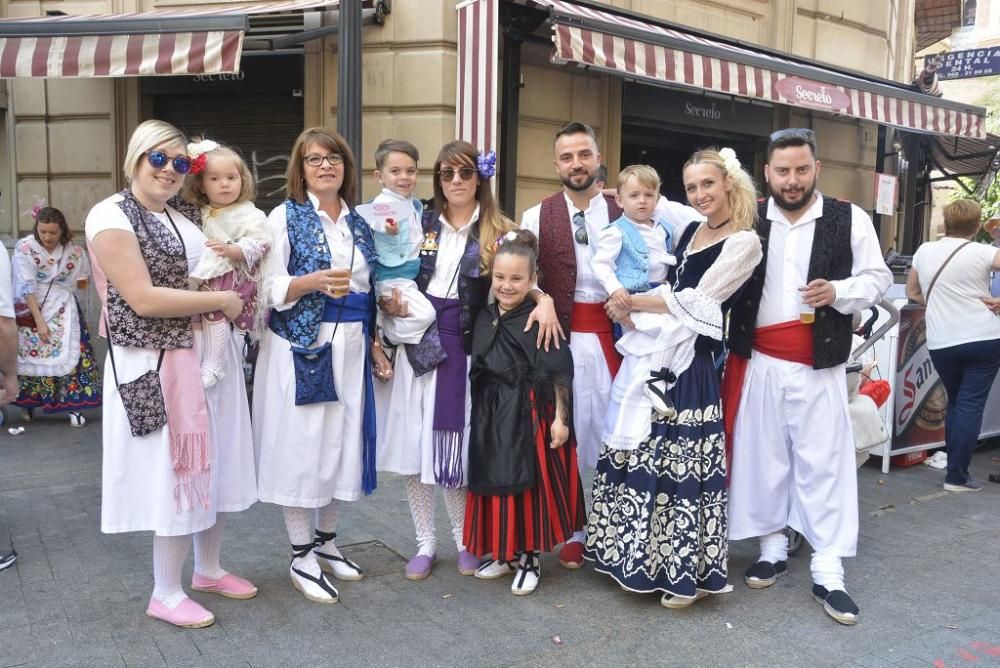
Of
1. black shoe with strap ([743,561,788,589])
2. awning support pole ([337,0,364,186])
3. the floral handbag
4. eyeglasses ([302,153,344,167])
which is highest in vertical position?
awning support pole ([337,0,364,186])

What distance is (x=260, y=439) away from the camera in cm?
341

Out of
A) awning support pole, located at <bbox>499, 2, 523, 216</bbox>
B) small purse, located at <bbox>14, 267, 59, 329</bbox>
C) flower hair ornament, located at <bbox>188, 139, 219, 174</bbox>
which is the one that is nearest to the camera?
flower hair ornament, located at <bbox>188, 139, 219, 174</bbox>

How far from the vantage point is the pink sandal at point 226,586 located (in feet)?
11.3

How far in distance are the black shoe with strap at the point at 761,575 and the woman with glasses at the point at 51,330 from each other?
5612mm

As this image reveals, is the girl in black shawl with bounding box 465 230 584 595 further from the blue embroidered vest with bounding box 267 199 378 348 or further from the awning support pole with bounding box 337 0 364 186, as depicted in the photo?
the awning support pole with bounding box 337 0 364 186

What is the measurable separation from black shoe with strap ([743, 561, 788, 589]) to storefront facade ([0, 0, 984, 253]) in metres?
4.36

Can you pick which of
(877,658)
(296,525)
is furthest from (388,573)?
(877,658)

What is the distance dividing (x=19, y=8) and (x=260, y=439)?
759 cm

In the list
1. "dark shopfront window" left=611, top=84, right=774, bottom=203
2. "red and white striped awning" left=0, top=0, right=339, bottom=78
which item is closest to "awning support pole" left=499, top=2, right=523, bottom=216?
"dark shopfront window" left=611, top=84, right=774, bottom=203

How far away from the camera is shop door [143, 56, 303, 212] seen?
8148 millimetres

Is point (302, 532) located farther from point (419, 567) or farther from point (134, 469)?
point (134, 469)

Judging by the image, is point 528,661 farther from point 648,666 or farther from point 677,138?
point 677,138

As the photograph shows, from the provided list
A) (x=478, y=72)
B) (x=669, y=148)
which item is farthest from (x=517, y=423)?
(x=669, y=148)

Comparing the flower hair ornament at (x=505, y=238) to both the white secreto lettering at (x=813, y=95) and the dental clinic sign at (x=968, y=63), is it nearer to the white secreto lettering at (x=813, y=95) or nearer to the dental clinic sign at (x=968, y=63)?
the white secreto lettering at (x=813, y=95)
